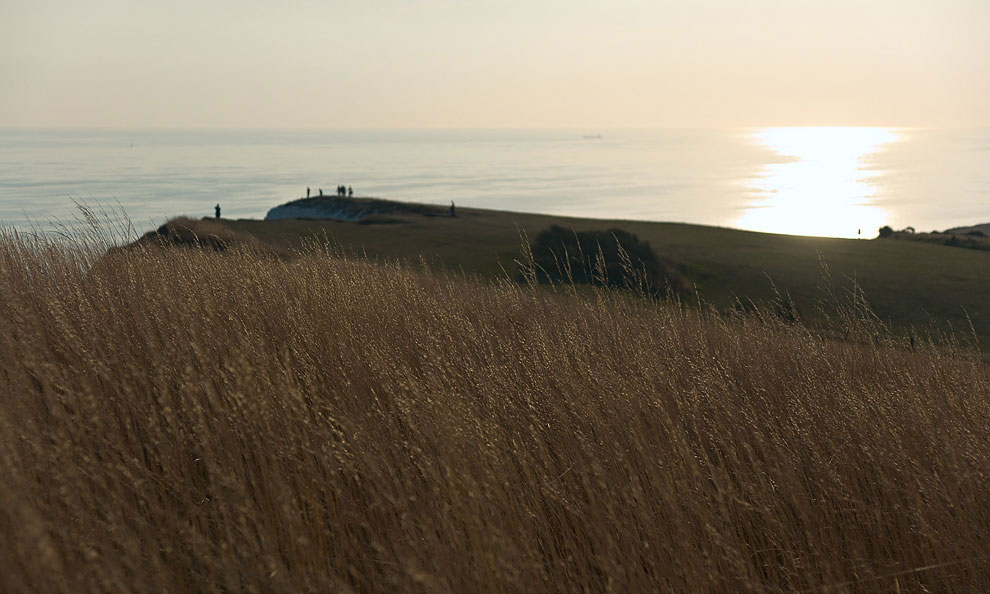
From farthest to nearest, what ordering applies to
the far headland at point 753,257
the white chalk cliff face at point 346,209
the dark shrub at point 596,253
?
1. the white chalk cliff face at point 346,209
2. the dark shrub at point 596,253
3. the far headland at point 753,257

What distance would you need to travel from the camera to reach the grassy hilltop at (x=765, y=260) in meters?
22.5

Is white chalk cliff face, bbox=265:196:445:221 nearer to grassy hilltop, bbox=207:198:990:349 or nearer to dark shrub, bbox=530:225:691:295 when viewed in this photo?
grassy hilltop, bbox=207:198:990:349

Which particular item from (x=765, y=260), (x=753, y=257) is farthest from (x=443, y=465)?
(x=753, y=257)

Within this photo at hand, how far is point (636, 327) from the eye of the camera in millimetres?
7633

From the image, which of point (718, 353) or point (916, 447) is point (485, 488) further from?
point (718, 353)

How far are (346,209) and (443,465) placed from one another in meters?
55.3

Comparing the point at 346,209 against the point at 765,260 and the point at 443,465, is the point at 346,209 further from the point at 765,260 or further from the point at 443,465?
the point at 443,465

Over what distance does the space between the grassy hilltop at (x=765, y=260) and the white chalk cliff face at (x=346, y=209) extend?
12.8 metres

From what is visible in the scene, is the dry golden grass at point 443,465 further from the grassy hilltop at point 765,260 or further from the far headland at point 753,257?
the grassy hilltop at point 765,260

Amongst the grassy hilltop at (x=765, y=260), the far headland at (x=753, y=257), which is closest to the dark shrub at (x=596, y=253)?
the grassy hilltop at (x=765, y=260)

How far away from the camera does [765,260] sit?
29.1 m

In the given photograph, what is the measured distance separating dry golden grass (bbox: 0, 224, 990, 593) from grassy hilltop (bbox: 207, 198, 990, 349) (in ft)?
46.9

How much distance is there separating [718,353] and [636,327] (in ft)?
3.63

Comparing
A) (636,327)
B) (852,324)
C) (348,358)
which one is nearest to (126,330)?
(348,358)
